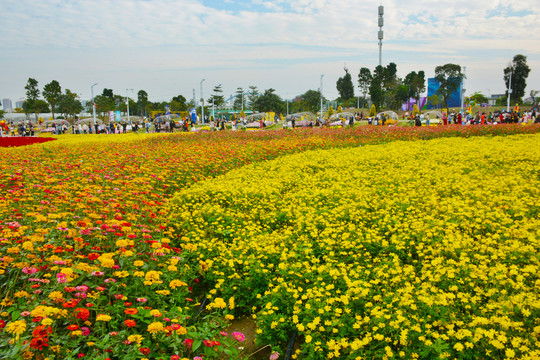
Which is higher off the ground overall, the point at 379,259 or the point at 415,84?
the point at 415,84

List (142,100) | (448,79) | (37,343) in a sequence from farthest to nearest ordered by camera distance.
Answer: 1. (142,100)
2. (448,79)
3. (37,343)

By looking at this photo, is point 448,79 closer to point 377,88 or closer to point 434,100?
point 434,100

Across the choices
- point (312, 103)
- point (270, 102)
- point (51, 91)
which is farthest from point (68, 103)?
point (312, 103)

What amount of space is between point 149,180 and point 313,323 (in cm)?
405

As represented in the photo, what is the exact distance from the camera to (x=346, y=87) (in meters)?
76.2

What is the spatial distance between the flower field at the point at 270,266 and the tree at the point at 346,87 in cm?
7261

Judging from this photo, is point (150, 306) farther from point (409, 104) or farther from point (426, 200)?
point (409, 104)

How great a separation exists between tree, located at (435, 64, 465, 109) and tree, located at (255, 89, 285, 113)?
25.3 m

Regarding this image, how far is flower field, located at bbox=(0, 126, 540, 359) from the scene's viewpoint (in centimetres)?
241

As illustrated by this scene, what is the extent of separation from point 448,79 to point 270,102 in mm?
27755

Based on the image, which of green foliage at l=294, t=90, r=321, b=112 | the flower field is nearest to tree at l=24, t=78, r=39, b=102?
green foliage at l=294, t=90, r=321, b=112

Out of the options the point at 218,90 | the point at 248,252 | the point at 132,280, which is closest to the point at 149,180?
the point at 248,252

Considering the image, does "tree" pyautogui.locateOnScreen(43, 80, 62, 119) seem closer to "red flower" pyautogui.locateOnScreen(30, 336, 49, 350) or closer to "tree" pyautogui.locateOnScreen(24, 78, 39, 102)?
"tree" pyautogui.locateOnScreen(24, 78, 39, 102)

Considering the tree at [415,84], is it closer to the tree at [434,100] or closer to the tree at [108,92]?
the tree at [434,100]
